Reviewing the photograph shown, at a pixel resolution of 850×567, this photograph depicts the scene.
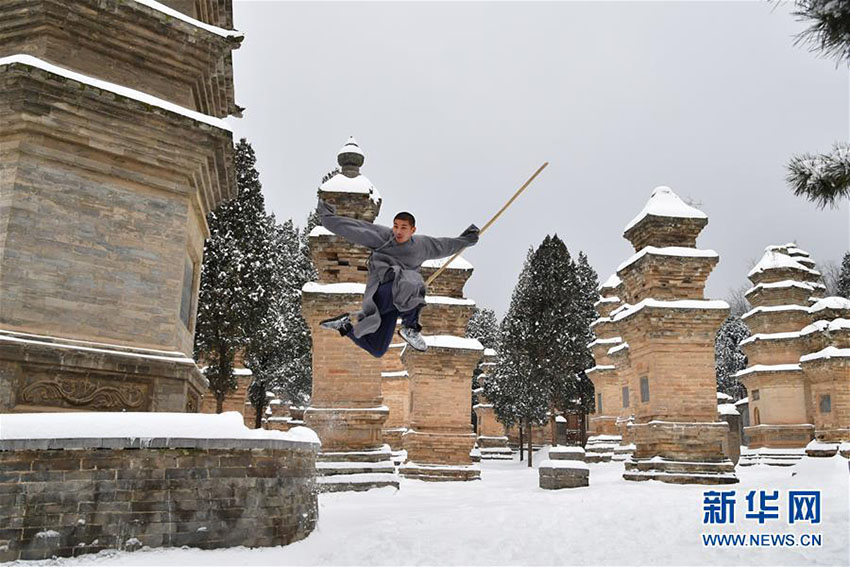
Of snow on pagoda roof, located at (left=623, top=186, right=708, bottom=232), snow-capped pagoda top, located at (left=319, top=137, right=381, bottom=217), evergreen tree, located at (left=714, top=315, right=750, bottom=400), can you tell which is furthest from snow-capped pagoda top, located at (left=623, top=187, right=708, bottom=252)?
evergreen tree, located at (left=714, top=315, right=750, bottom=400)

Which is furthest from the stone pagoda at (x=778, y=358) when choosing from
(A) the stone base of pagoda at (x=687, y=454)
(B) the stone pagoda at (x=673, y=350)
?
(B) the stone pagoda at (x=673, y=350)

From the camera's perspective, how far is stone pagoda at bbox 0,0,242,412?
8258mm

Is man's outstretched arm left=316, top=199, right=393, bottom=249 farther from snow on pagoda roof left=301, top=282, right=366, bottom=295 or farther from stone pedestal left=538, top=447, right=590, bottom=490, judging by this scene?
stone pedestal left=538, top=447, right=590, bottom=490

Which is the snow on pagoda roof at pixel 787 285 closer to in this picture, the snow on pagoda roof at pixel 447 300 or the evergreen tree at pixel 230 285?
the snow on pagoda roof at pixel 447 300

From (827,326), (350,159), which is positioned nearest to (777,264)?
(827,326)

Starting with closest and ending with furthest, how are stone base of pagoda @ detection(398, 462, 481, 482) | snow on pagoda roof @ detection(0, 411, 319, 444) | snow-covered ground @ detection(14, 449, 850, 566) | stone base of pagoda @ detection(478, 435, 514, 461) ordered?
snow on pagoda roof @ detection(0, 411, 319, 444)
snow-covered ground @ detection(14, 449, 850, 566)
stone base of pagoda @ detection(398, 462, 481, 482)
stone base of pagoda @ detection(478, 435, 514, 461)

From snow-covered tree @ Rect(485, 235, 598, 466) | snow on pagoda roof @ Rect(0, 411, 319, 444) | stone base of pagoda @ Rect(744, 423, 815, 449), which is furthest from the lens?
snow-covered tree @ Rect(485, 235, 598, 466)

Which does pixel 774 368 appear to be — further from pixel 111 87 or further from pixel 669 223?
pixel 111 87

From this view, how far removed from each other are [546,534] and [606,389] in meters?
25.6

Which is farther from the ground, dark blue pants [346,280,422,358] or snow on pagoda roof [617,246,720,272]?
snow on pagoda roof [617,246,720,272]

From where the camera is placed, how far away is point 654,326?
18.0 m

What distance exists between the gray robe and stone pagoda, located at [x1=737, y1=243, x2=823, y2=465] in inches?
1010

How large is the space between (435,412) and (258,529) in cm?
1453

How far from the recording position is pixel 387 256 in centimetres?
659
